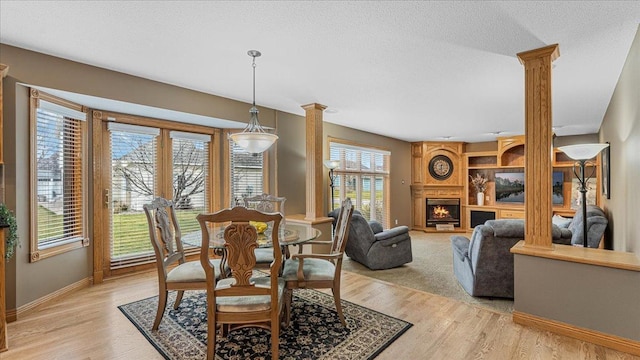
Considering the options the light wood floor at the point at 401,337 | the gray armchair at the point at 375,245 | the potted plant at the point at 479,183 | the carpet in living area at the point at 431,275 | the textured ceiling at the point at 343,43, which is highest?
the textured ceiling at the point at 343,43

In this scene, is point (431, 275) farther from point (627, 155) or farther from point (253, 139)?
point (253, 139)

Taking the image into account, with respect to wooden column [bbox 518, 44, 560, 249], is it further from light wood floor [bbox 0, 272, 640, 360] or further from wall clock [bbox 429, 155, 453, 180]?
wall clock [bbox 429, 155, 453, 180]

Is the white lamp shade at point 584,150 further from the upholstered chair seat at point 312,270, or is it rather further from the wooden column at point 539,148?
the upholstered chair seat at point 312,270

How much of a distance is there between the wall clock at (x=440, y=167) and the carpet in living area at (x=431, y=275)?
2.81 m

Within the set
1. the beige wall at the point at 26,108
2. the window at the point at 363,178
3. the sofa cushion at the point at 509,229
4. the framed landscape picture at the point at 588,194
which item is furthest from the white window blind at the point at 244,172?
the framed landscape picture at the point at 588,194

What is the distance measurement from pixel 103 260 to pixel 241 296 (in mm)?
2786

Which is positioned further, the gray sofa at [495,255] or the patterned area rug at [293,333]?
the gray sofa at [495,255]

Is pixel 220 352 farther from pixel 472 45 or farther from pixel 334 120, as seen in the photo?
pixel 334 120

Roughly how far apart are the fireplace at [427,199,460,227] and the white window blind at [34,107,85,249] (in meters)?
7.66

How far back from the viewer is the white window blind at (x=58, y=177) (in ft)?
10.4

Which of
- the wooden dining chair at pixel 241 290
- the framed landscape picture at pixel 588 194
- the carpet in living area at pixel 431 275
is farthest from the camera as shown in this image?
the framed landscape picture at pixel 588 194

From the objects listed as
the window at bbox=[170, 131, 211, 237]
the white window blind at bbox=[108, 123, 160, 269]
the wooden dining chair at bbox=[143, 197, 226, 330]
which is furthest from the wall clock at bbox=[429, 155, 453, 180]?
the wooden dining chair at bbox=[143, 197, 226, 330]

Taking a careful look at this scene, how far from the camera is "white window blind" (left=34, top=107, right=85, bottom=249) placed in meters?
3.18

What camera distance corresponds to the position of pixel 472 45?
105 inches
